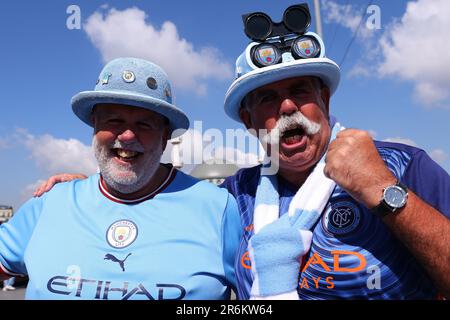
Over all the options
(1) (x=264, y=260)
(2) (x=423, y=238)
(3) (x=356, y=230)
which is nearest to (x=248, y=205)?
(1) (x=264, y=260)

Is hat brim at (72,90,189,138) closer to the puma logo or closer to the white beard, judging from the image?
the white beard

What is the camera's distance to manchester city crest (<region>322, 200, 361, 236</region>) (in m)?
1.87

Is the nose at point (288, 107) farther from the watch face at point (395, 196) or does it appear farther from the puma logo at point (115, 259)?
the puma logo at point (115, 259)

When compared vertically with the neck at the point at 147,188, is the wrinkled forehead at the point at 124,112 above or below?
above

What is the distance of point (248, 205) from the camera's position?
2.43 meters

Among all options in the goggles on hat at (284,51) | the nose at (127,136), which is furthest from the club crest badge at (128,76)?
the goggles on hat at (284,51)

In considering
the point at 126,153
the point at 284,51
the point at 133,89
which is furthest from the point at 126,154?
the point at 284,51

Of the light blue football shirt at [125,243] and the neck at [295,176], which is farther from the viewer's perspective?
the neck at [295,176]

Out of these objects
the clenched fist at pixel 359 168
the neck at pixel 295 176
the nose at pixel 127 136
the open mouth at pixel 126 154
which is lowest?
the clenched fist at pixel 359 168

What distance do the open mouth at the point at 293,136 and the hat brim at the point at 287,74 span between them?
1.09ft

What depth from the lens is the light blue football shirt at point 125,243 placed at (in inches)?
79.5

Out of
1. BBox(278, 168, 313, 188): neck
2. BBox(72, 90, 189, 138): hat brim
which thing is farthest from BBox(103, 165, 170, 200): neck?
BBox(278, 168, 313, 188): neck
